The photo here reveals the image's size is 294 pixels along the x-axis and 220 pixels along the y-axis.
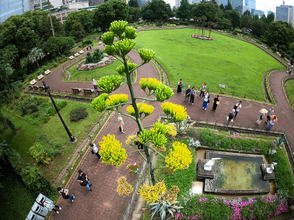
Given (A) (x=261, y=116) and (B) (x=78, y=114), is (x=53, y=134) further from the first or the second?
(A) (x=261, y=116)

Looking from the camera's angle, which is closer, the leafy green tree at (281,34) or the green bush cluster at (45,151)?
the green bush cluster at (45,151)

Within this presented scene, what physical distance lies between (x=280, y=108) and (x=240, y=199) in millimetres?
13293

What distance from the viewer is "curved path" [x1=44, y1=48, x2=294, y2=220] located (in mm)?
8508

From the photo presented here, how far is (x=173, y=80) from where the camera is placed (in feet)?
64.5

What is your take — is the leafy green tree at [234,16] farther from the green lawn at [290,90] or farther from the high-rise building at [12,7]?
the high-rise building at [12,7]

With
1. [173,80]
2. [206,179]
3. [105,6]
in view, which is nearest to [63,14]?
[105,6]

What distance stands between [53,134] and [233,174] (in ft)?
46.5

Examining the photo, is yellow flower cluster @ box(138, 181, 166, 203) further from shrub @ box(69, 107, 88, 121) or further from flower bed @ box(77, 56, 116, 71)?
flower bed @ box(77, 56, 116, 71)

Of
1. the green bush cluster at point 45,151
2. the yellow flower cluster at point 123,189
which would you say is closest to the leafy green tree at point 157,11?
the green bush cluster at point 45,151

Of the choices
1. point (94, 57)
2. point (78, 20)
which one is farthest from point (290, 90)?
point (78, 20)

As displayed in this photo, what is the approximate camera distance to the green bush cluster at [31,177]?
8.69 metres

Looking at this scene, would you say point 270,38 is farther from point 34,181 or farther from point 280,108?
point 34,181

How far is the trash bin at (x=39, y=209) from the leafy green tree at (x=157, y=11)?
63.0 meters

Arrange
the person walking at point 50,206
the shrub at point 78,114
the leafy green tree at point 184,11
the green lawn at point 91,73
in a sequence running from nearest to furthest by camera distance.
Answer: the person walking at point 50,206 < the shrub at point 78,114 < the green lawn at point 91,73 < the leafy green tree at point 184,11
